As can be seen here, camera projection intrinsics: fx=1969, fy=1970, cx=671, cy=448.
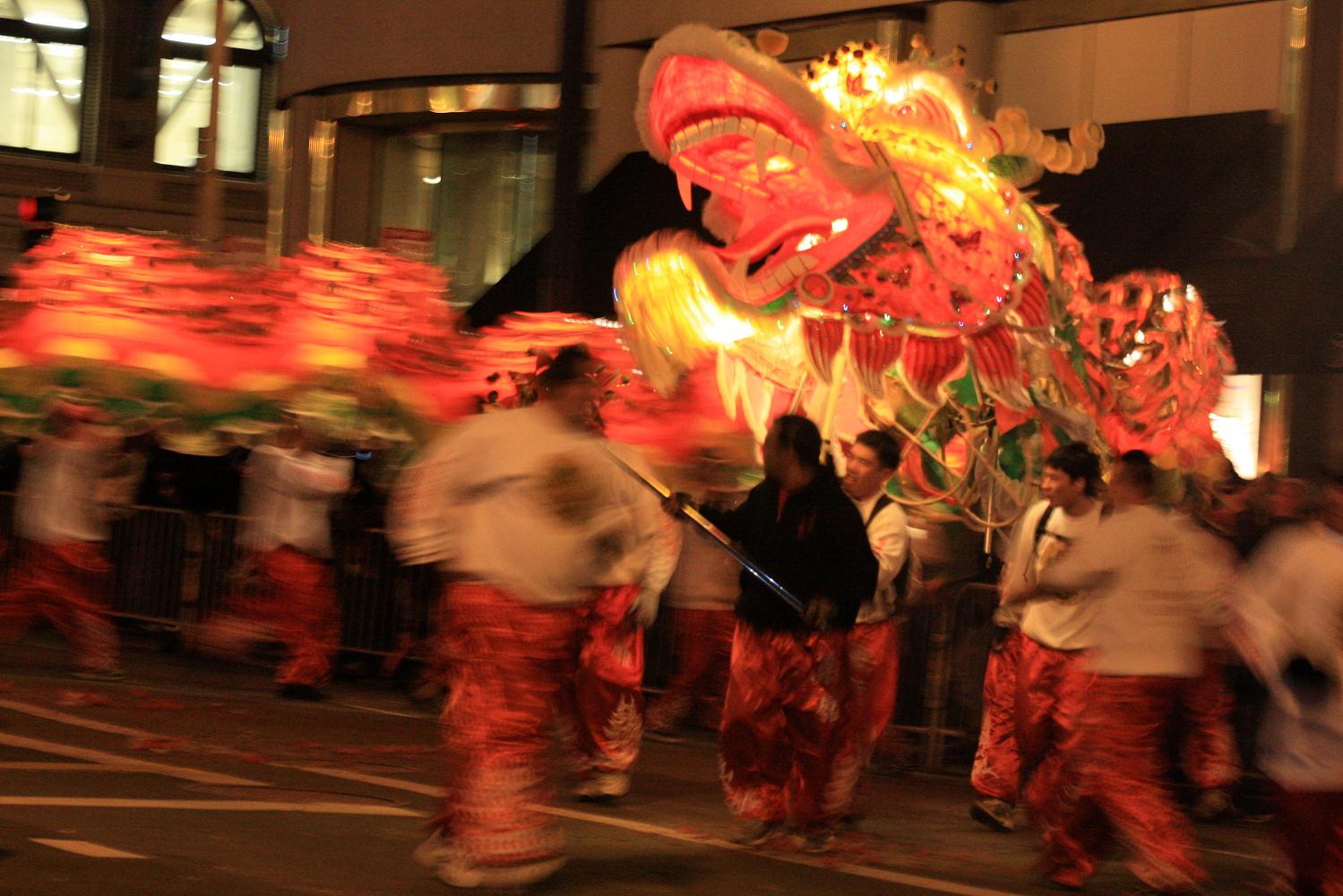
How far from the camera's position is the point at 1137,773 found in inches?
279

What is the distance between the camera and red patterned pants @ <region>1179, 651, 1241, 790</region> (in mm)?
9461

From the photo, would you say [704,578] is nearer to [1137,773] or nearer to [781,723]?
[781,723]

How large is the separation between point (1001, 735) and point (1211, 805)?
1334 millimetres

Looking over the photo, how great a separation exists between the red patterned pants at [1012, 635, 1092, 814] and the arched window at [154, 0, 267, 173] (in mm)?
25878

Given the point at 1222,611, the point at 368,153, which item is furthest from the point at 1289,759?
the point at 368,153

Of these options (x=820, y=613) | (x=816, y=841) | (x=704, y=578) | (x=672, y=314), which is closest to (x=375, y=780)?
(x=816, y=841)

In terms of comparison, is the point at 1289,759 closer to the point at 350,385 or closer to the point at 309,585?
the point at 350,385

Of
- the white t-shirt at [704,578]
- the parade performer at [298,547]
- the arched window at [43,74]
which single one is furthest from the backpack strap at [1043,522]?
the arched window at [43,74]

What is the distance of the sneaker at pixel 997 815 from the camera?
879 centimetres

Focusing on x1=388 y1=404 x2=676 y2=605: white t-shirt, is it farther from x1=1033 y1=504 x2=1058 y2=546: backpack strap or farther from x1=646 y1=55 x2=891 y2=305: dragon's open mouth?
x1=646 y1=55 x2=891 y2=305: dragon's open mouth

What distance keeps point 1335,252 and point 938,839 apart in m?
9.04

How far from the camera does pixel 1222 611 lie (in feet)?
23.8

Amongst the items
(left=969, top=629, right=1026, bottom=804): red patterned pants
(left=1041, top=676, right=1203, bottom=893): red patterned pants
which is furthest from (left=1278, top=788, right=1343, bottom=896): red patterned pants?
(left=969, top=629, right=1026, bottom=804): red patterned pants

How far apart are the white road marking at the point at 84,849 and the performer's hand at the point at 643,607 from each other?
2800 mm
